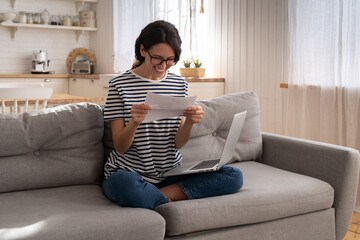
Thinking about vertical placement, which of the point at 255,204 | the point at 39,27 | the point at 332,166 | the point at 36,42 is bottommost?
the point at 255,204

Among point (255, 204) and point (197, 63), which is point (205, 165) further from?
point (197, 63)

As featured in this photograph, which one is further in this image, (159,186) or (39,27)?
(39,27)

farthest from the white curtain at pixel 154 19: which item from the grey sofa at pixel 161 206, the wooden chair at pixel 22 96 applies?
the grey sofa at pixel 161 206

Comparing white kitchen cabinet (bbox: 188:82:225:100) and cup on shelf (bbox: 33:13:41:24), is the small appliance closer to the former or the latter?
cup on shelf (bbox: 33:13:41:24)

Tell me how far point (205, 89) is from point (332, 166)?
2322 mm

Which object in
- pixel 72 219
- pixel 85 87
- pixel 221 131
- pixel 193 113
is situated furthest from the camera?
pixel 85 87

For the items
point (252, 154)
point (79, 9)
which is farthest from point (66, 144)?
point (79, 9)

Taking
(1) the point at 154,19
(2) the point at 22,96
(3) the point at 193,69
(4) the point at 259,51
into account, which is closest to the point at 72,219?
(2) the point at 22,96

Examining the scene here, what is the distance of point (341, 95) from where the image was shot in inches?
127

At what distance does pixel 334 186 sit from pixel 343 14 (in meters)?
1.43

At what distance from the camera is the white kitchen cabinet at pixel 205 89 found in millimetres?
4430

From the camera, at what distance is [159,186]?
6.89ft

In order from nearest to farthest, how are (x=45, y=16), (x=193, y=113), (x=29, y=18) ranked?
1. (x=193, y=113)
2. (x=29, y=18)
3. (x=45, y=16)

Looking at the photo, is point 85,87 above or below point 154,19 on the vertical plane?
below
